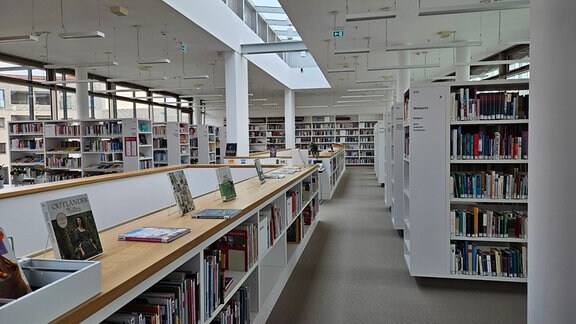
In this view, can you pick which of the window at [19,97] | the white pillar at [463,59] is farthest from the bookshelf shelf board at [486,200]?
the window at [19,97]

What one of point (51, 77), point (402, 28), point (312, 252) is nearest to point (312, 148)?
point (402, 28)

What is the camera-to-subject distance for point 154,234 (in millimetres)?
1798

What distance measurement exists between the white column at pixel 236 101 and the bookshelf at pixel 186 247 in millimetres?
3567

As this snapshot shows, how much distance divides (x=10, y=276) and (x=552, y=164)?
80.9 inches

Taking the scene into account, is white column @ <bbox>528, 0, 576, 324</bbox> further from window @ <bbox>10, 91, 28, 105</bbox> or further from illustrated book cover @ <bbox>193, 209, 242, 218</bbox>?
window @ <bbox>10, 91, 28, 105</bbox>

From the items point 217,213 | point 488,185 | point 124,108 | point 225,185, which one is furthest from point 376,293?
point 124,108

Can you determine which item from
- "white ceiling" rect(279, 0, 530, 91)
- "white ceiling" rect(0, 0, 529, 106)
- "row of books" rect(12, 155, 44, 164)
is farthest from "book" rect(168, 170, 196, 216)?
"row of books" rect(12, 155, 44, 164)

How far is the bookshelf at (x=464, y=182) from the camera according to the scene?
369 centimetres

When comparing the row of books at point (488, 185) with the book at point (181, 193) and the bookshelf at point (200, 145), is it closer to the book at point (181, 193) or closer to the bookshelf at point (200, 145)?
the book at point (181, 193)

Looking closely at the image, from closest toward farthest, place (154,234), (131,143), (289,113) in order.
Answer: (154,234) < (131,143) < (289,113)

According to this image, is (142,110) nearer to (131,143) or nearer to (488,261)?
(131,143)

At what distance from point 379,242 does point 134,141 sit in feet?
20.1

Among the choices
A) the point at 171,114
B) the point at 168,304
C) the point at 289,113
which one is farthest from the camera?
the point at 171,114

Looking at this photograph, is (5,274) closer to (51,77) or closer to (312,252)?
(312,252)
